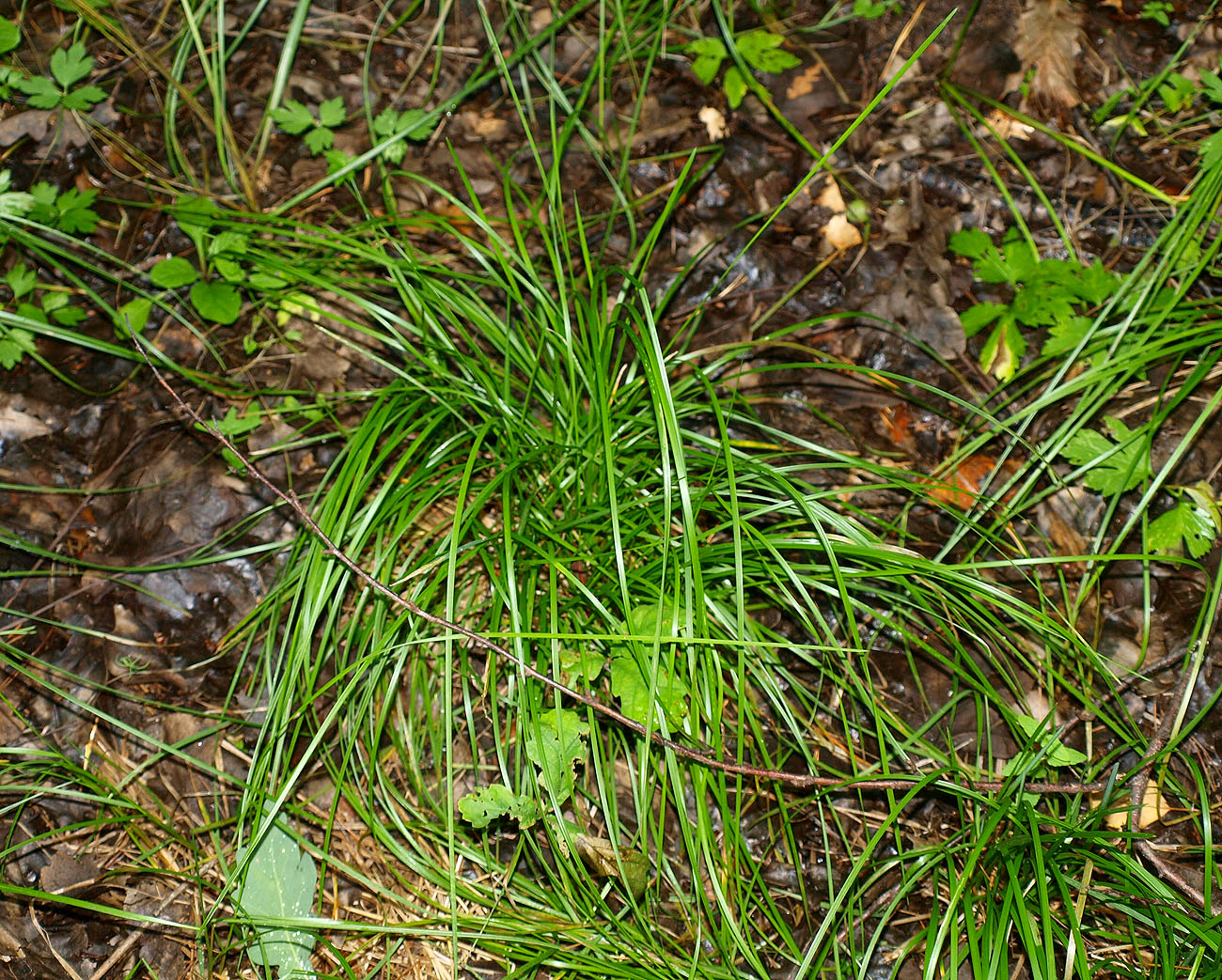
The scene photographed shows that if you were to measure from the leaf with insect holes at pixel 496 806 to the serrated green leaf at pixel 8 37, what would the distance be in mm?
2876

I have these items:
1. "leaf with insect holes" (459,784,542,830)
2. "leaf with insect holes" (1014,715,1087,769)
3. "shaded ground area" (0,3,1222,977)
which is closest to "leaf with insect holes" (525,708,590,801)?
"leaf with insect holes" (459,784,542,830)

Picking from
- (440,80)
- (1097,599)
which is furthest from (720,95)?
(1097,599)

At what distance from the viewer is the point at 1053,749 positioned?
1780 millimetres

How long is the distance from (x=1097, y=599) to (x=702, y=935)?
132 cm

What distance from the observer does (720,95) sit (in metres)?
2.81

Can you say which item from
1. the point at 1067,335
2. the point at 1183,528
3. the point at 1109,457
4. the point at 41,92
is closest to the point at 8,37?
the point at 41,92

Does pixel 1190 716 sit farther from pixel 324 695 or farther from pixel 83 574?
pixel 83 574

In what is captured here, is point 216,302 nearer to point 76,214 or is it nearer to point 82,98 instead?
point 76,214

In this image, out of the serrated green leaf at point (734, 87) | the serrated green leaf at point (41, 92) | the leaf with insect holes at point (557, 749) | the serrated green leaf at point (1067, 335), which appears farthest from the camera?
the serrated green leaf at point (734, 87)

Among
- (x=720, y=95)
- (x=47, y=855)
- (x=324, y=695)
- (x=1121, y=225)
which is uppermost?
(x=1121, y=225)

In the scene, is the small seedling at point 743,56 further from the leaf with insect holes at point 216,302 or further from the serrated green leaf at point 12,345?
the serrated green leaf at point 12,345

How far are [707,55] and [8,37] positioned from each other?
235 centimetres

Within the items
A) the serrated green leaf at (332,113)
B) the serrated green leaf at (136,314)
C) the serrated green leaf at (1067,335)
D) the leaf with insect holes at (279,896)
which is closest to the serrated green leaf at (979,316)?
the serrated green leaf at (1067,335)

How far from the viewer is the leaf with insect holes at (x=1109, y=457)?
6.89ft
